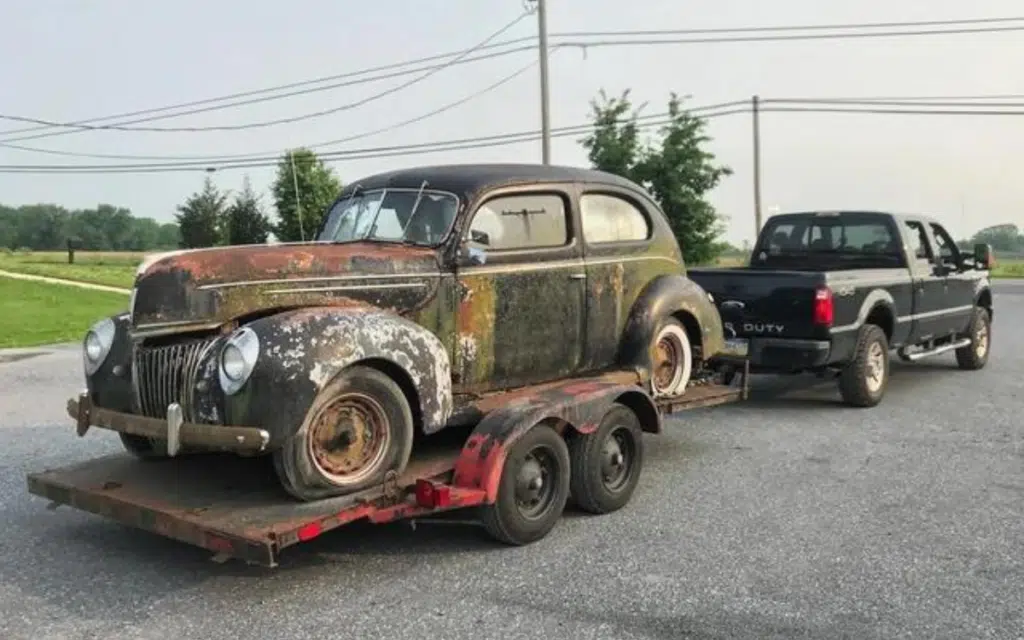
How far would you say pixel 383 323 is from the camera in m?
5.03

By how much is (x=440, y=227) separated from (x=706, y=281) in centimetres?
448

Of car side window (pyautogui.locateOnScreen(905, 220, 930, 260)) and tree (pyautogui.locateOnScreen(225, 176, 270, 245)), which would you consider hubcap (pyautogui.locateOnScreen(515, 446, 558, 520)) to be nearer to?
car side window (pyautogui.locateOnScreen(905, 220, 930, 260))

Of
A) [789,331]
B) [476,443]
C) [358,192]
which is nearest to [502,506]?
[476,443]

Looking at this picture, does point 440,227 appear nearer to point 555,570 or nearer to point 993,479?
point 555,570

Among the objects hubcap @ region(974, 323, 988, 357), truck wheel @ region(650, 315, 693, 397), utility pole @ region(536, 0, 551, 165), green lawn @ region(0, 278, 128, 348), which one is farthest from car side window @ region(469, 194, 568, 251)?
utility pole @ region(536, 0, 551, 165)

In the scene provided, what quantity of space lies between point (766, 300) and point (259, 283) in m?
5.57

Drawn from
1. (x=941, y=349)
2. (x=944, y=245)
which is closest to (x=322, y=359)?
(x=941, y=349)

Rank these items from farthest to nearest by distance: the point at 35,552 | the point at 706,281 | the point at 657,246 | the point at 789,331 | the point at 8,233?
the point at 8,233, the point at 706,281, the point at 789,331, the point at 657,246, the point at 35,552

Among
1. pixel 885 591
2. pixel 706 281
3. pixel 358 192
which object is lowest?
pixel 885 591

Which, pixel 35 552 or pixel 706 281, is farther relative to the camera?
pixel 706 281

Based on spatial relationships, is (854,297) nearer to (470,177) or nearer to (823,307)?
(823,307)

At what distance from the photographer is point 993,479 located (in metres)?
6.79

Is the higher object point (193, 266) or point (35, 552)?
point (193, 266)

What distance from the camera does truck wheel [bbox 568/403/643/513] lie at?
581 centimetres
